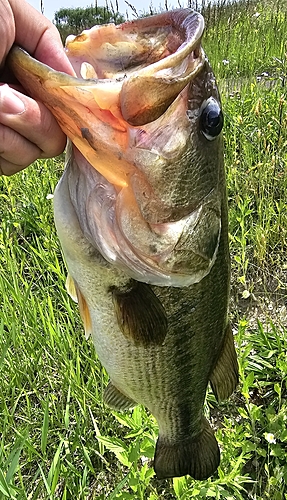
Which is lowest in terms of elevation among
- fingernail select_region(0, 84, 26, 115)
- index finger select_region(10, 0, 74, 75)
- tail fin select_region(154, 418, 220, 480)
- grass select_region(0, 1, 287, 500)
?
grass select_region(0, 1, 287, 500)

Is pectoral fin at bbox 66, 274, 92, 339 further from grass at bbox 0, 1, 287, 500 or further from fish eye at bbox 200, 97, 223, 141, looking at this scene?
fish eye at bbox 200, 97, 223, 141

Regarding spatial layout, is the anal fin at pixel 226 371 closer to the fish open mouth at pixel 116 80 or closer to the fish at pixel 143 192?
the fish at pixel 143 192

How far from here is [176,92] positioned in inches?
35.1

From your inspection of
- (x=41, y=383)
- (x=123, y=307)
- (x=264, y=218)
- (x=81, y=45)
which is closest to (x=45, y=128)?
(x=81, y=45)

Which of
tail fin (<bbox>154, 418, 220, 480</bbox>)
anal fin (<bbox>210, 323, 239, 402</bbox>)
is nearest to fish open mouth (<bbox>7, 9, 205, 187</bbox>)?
anal fin (<bbox>210, 323, 239, 402</bbox>)

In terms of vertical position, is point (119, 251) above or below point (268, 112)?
above

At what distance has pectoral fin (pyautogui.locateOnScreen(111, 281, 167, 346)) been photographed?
113cm

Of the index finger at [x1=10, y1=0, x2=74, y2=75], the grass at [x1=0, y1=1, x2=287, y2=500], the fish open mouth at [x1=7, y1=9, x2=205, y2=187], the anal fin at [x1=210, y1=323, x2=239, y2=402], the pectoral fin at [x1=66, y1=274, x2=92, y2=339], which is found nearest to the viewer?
the fish open mouth at [x1=7, y1=9, x2=205, y2=187]

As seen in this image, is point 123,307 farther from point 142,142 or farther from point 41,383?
point 41,383

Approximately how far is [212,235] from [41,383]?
4.12 feet

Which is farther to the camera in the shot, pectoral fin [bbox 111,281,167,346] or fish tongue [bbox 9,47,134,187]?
pectoral fin [bbox 111,281,167,346]

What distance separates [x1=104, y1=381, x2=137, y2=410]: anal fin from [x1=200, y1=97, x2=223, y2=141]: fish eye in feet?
2.54

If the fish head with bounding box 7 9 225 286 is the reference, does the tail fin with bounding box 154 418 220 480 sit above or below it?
below

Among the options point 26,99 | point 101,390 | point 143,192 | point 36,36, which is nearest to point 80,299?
point 143,192
